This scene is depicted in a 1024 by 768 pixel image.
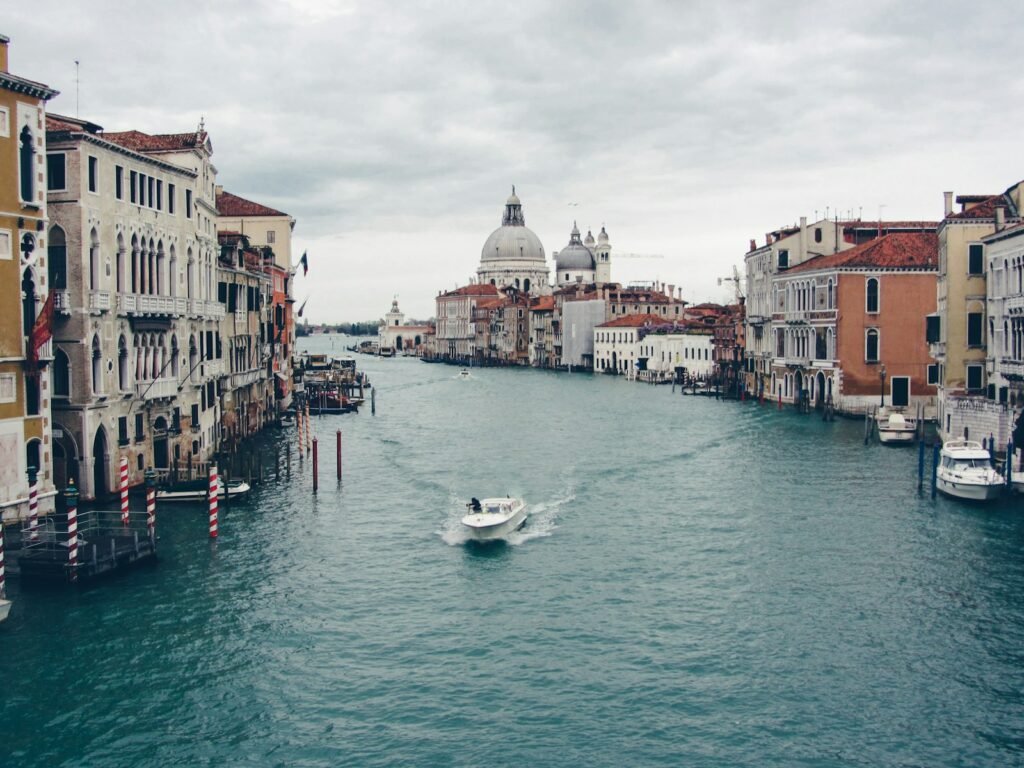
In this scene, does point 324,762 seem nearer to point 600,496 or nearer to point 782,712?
point 782,712

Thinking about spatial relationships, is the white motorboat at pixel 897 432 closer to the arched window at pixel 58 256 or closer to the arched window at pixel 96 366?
the arched window at pixel 96 366

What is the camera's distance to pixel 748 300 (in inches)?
2191

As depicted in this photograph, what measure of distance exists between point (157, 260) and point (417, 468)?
8.75 meters

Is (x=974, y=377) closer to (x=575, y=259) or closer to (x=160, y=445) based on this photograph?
(x=160, y=445)

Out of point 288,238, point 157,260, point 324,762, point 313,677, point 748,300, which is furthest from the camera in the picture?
point 748,300

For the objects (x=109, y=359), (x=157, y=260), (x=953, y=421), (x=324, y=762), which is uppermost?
(x=157, y=260)

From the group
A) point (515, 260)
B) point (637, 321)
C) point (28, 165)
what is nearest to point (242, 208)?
point (28, 165)

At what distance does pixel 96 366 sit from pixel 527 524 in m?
8.40

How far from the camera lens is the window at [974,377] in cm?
2881

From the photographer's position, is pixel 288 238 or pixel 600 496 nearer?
pixel 600 496

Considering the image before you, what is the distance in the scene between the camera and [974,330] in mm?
28688

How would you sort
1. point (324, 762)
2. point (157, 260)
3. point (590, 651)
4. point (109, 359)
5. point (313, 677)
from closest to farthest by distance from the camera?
point (324, 762)
point (313, 677)
point (590, 651)
point (109, 359)
point (157, 260)

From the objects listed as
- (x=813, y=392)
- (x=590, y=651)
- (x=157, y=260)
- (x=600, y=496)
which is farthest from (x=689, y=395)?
(x=590, y=651)

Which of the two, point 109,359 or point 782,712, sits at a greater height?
point 109,359
